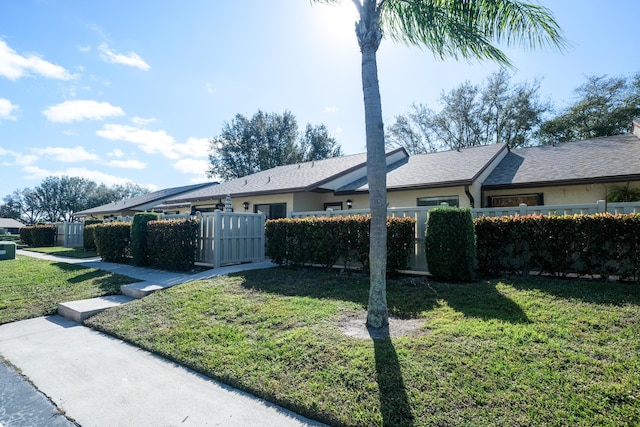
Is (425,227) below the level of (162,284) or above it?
above

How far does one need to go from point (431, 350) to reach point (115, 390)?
3557 millimetres

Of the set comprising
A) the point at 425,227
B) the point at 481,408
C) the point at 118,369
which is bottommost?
the point at 118,369

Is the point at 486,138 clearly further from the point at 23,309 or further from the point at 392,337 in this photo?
the point at 23,309

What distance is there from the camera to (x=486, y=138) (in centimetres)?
3094

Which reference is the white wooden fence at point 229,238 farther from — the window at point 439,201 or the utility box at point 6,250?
the utility box at point 6,250

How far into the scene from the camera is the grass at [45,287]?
7.16 metres

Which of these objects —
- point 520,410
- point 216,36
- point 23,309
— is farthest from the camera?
point 216,36

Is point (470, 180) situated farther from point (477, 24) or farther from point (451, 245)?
point (477, 24)

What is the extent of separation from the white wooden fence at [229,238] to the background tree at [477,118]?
2579 centimetres

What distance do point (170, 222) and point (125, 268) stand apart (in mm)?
2372

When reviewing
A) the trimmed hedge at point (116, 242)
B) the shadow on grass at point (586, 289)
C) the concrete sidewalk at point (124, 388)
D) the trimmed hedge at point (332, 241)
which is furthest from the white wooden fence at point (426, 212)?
the trimmed hedge at point (116, 242)

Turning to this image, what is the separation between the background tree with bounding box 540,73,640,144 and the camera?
2342cm

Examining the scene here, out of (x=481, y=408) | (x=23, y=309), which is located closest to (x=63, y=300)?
(x=23, y=309)

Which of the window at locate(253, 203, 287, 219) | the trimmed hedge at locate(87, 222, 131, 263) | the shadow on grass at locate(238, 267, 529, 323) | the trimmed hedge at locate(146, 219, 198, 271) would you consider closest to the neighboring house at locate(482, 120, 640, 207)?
the shadow on grass at locate(238, 267, 529, 323)
